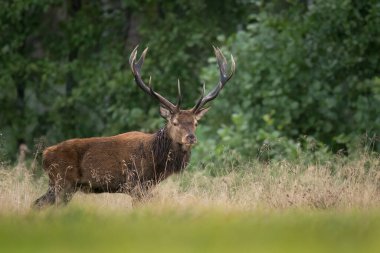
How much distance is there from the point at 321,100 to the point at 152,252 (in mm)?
10858

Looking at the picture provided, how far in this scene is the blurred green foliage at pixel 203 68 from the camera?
632 inches

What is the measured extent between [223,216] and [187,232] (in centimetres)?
116

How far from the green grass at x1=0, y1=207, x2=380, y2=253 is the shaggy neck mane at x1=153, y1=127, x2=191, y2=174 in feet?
11.3

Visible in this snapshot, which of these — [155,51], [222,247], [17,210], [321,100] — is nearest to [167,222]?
[222,247]

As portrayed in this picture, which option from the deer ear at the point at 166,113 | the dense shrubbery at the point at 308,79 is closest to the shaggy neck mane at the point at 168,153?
the deer ear at the point at 166,113

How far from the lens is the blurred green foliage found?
16.1 meters

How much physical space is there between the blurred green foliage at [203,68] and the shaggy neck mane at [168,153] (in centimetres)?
308

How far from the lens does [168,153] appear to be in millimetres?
11289

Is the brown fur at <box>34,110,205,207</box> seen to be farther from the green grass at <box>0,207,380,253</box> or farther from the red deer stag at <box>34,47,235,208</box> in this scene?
the green grass at <box>0,207,380,253</box>

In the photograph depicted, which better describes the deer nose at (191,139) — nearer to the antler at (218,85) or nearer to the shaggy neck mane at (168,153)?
the shaggy neck mane at (168,153)

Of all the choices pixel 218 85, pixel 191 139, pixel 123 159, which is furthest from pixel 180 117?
pixel 123 159

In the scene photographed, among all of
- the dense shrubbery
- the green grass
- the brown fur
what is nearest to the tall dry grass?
the brown fur

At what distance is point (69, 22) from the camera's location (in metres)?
20.8

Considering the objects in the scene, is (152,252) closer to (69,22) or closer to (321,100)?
(321,100)
